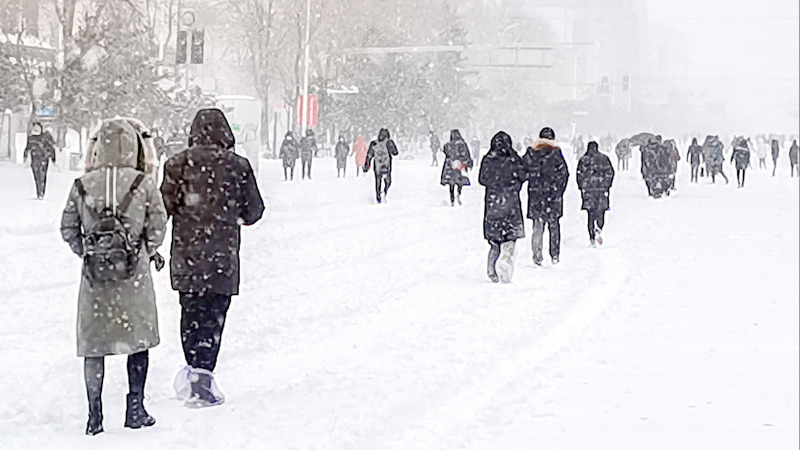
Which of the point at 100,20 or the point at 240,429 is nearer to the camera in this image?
the point at 240,429

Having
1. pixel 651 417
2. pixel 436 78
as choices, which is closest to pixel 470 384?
pixel 651 417

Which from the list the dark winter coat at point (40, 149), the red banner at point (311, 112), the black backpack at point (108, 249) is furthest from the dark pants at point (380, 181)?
the red banner at point (311, 112)

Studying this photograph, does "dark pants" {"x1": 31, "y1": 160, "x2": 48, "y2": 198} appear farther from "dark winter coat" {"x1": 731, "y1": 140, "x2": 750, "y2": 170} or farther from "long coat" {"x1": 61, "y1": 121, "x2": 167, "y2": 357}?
"long coat" {"x1": 61, "y1": 121, "x2": 167, "y2": 357}

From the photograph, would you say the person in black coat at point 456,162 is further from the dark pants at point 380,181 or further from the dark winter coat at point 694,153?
the dark winter coat at point 694,153

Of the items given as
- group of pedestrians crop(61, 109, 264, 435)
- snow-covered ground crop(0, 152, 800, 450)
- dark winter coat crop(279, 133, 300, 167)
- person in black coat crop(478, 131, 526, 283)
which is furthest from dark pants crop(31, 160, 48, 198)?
group of pedestrians crop(61, 109, 264, 435)

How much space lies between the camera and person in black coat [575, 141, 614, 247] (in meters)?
16.8

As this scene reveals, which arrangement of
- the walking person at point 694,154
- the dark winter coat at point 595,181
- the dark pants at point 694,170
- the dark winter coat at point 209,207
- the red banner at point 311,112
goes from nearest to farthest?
the dark winter coat at point 209,207, the dark winter coat at point 595,181, the walking person at point 694,154, the dark pants at point 694,170, the red banner at point 311,112

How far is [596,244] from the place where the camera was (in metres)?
17.0

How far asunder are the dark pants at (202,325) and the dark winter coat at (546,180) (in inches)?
308

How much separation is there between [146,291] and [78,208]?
0.53 meters

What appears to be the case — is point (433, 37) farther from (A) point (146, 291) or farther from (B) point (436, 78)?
(A) point (146, 291)

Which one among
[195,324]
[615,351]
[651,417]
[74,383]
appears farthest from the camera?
[615,351]

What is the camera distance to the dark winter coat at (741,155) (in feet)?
102

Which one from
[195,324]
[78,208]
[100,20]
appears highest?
[100,20]
